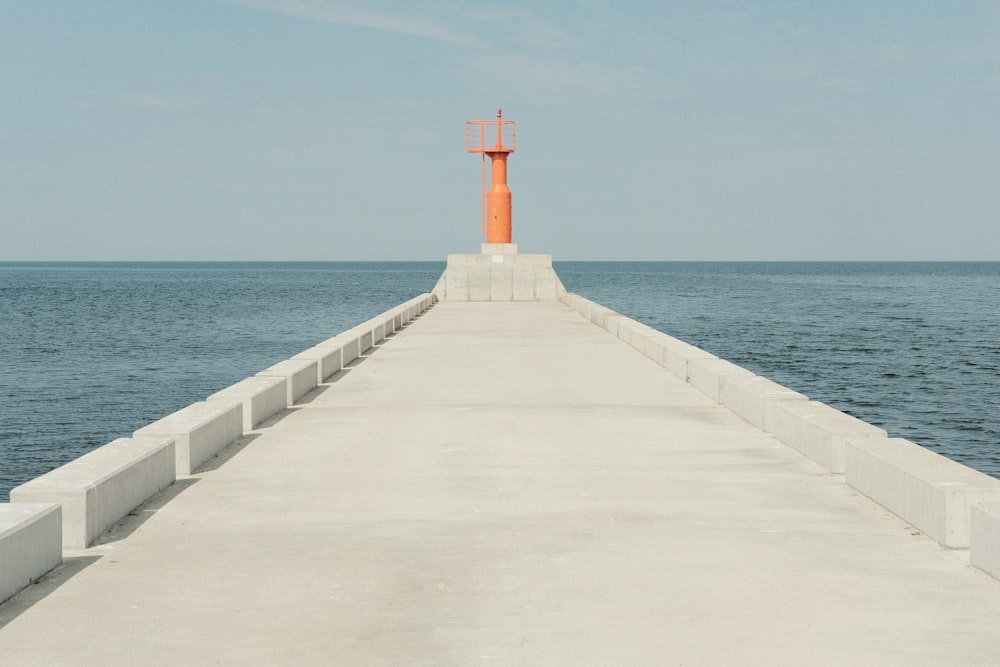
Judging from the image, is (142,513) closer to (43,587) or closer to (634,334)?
(43,587)

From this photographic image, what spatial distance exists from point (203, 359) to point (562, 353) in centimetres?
2399

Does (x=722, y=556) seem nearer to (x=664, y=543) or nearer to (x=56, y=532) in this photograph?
(x=664, y=543)

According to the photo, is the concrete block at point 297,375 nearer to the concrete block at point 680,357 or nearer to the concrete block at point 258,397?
the concrete block at point 258,397

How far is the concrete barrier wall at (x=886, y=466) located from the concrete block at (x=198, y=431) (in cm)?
563

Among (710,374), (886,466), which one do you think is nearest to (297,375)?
(710,374)

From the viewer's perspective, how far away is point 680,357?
63.2ft

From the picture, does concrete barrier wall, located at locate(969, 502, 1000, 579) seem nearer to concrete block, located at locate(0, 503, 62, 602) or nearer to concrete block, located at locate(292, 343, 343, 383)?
concrete block, located at locate(0, 503, 62, 602)

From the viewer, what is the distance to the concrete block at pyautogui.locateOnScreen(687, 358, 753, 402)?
1623 centimetres

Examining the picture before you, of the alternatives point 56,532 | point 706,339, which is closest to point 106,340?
point 706,339

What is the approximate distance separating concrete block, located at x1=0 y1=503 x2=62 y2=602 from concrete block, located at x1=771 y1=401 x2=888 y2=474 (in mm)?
6429

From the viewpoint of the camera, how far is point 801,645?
20.6ft

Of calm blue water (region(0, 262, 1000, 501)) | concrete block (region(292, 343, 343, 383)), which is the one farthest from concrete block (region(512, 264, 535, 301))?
concrete block (region(292, 343, 343, 383))

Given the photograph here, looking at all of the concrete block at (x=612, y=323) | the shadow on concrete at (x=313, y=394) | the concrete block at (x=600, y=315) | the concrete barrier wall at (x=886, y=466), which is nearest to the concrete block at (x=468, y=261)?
the concrete block at (x=600, y=315)

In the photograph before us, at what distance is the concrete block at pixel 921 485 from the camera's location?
823 cm
